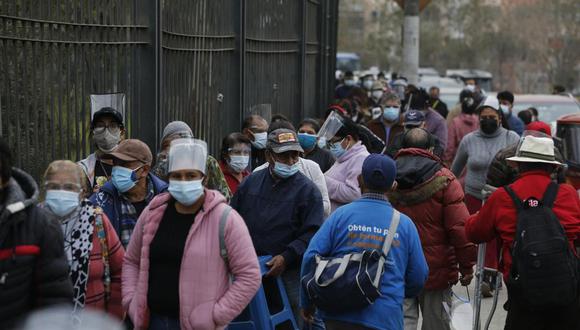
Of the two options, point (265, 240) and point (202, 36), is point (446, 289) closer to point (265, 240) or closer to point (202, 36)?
point (265, 240)

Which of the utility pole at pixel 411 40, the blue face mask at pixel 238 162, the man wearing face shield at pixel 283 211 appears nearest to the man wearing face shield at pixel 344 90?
the utility pole at pixel 411 40

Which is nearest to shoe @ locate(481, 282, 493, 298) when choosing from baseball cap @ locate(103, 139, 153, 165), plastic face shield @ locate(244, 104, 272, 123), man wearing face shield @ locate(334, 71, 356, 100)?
plastic face shield @ locate(244, 104, 272, 123)

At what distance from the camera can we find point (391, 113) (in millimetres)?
13898

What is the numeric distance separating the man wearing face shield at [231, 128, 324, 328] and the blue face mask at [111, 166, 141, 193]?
0.91 metres

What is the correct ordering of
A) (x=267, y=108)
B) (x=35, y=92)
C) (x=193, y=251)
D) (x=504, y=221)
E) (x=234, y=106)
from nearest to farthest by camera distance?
1. (x=193, y=251)
2. (x=504, y=221)
3. (x=35, y=92)
4. (x=234, y=106)
5. (x=267, y=108)

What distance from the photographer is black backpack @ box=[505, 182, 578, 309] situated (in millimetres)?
6637

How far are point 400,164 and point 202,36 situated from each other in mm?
4083

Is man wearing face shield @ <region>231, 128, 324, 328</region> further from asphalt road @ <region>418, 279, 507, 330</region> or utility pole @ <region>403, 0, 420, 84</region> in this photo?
utility pole @ <region>403, 0, 420, 84</region>

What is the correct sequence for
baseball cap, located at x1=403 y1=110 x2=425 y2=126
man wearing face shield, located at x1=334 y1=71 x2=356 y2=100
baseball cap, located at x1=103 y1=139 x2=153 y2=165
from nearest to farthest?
1. baseball cap, located at x1=103 y1=139 x2=153 y2=165
2. baseball cap, located at x1=403 y1=110 x2=425 y2=126
3. man wearing face shield, located at x1=334 y1=71 x2=356 y2=100

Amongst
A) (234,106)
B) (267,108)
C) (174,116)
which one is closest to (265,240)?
(174,116)

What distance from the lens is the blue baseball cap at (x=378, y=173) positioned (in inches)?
251

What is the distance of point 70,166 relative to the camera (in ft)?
19.7

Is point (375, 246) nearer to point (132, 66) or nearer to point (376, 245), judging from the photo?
point (376, 245)

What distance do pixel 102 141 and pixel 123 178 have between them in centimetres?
133
